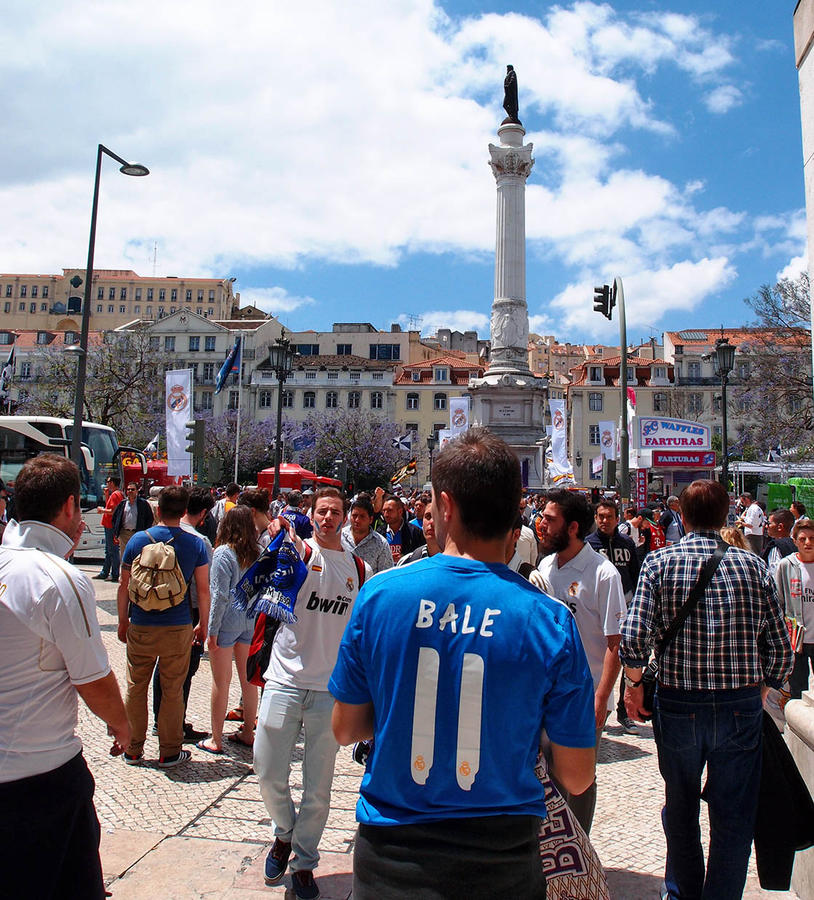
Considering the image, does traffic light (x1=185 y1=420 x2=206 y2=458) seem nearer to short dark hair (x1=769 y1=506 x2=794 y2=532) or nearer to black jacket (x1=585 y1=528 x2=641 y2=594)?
black jacket (x1=585 y1=528 x2=641 y2=594)

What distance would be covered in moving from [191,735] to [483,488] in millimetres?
5035

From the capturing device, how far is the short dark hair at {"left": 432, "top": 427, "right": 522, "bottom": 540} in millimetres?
2094

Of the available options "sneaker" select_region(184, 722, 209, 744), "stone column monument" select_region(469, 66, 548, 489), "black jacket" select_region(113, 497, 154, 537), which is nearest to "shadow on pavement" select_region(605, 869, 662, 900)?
"sneaker" select_region(184, 722, 209, 744)

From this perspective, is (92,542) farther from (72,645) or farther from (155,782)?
(72,645)

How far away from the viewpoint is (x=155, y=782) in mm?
5215

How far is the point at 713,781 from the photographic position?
335 cm

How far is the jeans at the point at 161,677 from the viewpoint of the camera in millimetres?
5512

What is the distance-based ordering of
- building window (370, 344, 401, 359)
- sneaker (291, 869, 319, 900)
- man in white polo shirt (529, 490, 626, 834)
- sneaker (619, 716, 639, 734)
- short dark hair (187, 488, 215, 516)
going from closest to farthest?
sneaker (291, 869, 319, 900)
man in white polo shirt (529, 490, 626, 834)
short dark hair (187, 488, 215, 516)
sneaker (619, 716, 639, 734)
building window (370, 344, 401, 359)

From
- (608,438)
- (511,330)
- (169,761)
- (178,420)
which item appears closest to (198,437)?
(178,420)

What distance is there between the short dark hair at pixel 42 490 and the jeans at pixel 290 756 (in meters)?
1.64

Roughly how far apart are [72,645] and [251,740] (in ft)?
12.8

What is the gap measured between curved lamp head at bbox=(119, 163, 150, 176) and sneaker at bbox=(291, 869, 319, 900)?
648 inches

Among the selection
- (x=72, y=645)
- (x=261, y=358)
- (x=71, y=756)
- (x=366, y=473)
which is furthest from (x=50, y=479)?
(x=261, y=358)

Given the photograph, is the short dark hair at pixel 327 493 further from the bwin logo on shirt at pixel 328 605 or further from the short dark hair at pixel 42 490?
the short dark hair at pixel 42 490
